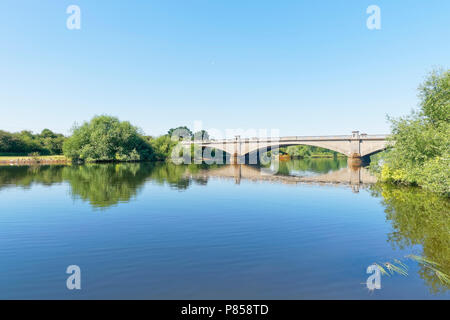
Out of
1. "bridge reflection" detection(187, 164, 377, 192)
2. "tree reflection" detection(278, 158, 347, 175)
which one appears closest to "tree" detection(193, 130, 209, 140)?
"tree reflection" detection(278, 158, 347, 175)

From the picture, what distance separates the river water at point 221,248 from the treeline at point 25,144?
89234mm

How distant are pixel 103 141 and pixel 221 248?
7028 cm

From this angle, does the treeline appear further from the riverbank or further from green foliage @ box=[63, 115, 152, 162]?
green foliage @ box=[63, 115, 152, 162]

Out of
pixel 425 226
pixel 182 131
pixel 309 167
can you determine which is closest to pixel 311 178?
pixel 425 226

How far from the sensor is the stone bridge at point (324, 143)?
58.5 metres

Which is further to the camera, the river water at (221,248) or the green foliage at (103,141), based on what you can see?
the green foliage at (103,141)

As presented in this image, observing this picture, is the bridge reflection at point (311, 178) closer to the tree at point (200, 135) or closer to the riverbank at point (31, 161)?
the riverbank at point (31, 161)

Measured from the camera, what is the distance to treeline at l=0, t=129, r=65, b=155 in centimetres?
8856

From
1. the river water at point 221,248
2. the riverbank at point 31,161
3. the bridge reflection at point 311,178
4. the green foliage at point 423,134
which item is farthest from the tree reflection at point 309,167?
the riverbank at point 31,161

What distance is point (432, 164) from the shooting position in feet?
62.0

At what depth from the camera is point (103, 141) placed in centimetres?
7206

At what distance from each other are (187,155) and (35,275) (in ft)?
274

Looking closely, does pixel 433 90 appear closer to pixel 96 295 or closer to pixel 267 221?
pixel 267 221
